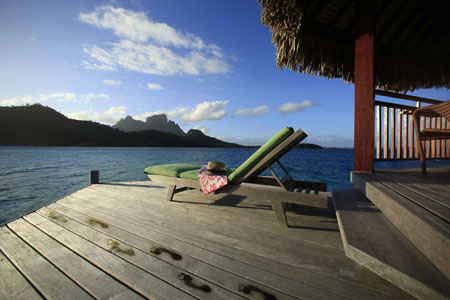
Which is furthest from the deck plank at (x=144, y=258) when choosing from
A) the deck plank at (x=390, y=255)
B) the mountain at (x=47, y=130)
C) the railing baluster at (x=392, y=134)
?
the mountain at (x=47, y=130)

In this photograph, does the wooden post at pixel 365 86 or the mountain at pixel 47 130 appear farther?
the mountain at pixel 47 130

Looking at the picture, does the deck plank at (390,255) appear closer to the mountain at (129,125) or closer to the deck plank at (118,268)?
the deck plank at (118,268)

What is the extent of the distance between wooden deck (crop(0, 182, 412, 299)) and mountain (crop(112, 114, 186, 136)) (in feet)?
314

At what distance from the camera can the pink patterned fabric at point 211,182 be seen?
2653 mm

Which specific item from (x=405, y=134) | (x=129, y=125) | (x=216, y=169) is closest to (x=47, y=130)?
(x=129, y=125)

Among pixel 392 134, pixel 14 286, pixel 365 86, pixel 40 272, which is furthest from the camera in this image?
pixel 392 134

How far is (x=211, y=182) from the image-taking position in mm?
2748

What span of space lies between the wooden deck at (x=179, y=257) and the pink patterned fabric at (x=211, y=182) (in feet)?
1.12

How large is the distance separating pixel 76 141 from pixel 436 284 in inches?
2627

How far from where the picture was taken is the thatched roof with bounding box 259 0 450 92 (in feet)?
11.4

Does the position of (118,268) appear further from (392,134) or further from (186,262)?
(392,134)

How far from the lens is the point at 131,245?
181 centimetres

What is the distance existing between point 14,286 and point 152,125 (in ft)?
365

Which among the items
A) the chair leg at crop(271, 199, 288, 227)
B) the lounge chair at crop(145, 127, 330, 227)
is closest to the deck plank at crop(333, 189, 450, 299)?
the lounge chair at crop(145, 127, 330, 227)
